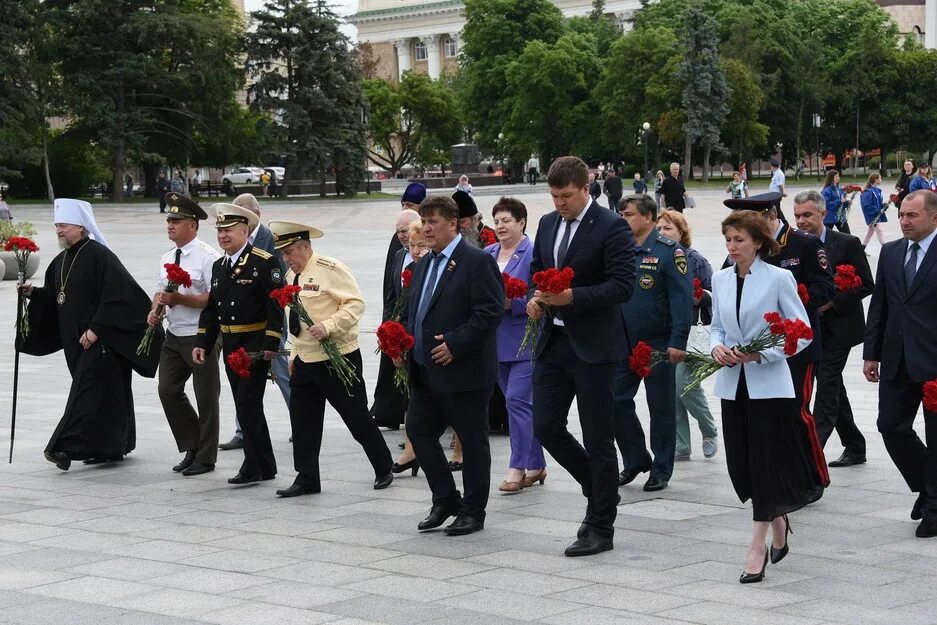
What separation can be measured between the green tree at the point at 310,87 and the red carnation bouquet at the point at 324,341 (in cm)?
5253

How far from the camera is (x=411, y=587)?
6270mm

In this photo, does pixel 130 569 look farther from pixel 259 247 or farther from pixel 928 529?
pixel 259 247

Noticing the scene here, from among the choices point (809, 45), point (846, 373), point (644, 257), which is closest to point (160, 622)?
point (644, 257)

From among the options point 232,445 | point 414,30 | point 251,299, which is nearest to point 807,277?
point 251,299

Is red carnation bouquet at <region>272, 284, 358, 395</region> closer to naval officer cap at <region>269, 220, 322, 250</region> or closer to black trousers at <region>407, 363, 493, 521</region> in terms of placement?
naval officer cap at <region>269, 220, 322, 250</region>

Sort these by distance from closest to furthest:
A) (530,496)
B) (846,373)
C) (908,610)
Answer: (908,610), (530,496), (846,373)

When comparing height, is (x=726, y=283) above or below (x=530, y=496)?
above

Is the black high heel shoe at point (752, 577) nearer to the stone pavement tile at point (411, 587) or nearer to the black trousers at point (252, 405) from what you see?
the stone pavement tile at point (411, 587)

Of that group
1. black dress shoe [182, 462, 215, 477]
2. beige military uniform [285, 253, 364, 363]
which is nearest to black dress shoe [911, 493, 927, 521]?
→ beige military uniform [285, 253, 364, 363]

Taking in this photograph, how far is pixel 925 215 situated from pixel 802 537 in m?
1.78

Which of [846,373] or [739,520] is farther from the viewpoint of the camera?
[846,373]

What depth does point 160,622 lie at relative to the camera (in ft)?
19.0

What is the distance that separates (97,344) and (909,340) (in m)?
5.41

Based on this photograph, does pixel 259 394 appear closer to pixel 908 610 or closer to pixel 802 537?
pixel 802 537
